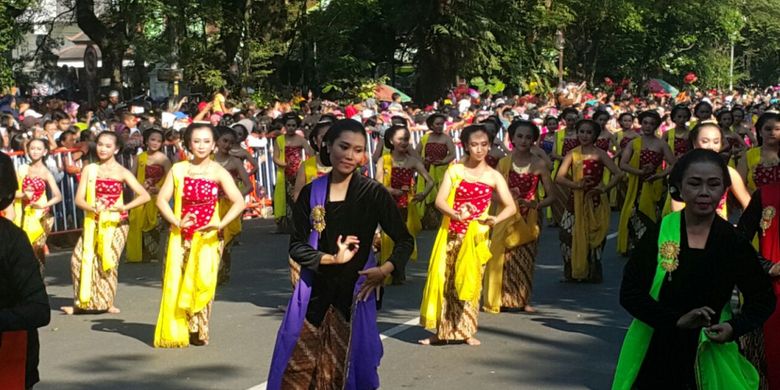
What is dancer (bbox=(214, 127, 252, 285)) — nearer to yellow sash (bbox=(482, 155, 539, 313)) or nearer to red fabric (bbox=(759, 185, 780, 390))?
yellow sash (bbox=(482, 155, 539, 313))

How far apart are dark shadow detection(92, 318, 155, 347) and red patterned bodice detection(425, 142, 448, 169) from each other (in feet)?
22.4

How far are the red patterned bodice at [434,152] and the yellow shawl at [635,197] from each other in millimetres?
3007

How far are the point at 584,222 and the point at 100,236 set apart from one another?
4.71m

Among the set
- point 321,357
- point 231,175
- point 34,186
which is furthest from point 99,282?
point 321,357

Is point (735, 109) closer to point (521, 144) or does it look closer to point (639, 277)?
point (521, 144)

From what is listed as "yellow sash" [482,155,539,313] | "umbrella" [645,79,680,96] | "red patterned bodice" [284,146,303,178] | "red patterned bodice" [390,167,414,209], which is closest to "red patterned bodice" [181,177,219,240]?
"yellow sash" [482,155,539,313]

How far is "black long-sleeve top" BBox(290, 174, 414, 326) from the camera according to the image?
617 centimetres

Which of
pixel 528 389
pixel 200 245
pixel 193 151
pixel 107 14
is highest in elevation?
pixel 107 14

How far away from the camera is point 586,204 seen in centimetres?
1279

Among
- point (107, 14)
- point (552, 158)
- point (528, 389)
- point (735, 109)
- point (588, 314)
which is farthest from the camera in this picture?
point (107, 14)

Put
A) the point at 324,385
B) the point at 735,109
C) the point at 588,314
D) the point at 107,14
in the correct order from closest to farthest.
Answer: the point at 324,385, the point at 588,314, the point at 735,109, the point at 107,14

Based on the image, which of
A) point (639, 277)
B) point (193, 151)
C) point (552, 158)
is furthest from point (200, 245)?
point (552, 158)

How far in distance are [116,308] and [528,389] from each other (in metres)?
4.70

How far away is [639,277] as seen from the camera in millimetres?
4910
